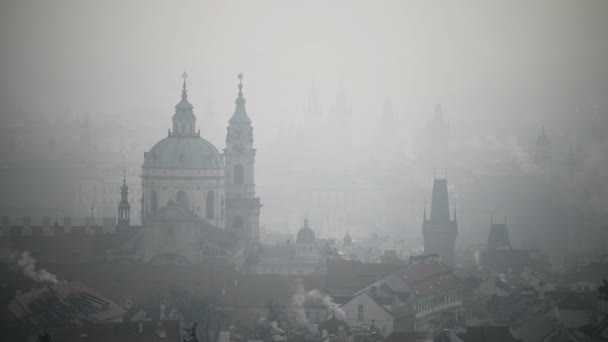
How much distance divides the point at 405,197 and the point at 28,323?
75422 mm

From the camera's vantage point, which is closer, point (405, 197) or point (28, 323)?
point (28, 323)

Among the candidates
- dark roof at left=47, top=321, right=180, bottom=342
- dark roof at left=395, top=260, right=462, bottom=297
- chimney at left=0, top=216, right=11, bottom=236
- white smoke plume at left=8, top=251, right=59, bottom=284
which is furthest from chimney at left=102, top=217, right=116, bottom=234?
dark roof at left=47, top=321, right=180, bottom=342

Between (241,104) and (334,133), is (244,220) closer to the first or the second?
(241,104)

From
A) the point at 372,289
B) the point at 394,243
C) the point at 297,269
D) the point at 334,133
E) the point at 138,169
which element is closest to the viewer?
the point at 372,289

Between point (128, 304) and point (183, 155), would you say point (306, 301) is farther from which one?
point (183, 155)

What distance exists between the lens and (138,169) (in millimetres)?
119438

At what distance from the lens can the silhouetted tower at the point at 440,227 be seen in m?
117

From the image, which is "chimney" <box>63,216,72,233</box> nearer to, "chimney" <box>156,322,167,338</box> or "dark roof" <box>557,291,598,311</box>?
"dark roof" <box>557,291,598,311</box>

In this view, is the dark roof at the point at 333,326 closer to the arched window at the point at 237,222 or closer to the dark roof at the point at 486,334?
the dark roof at the point at 486,334

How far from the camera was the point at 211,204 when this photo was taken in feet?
344

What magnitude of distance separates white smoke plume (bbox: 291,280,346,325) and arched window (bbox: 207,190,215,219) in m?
21.3

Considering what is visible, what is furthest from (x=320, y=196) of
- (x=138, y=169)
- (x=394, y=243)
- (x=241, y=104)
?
(x=241, y=104)

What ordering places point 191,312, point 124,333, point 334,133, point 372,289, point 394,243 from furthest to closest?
point 334,133, point 394,243, point 372,289, point 191,312, point 124,333

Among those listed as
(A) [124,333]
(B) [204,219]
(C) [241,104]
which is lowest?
(A) [124,333]
